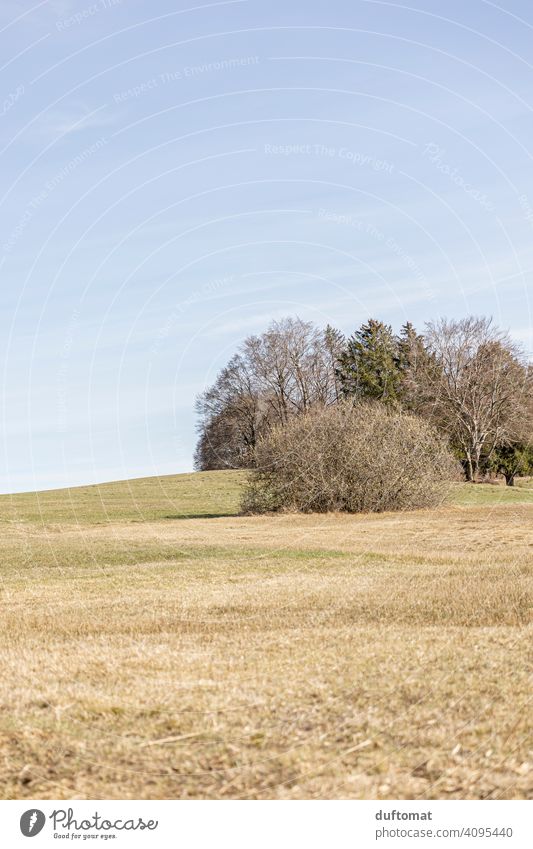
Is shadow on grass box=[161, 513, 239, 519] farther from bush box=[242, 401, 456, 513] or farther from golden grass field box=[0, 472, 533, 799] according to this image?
golden grass field box=[0, 472, 533, 799]

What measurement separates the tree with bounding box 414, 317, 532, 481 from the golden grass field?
41695 millimetres

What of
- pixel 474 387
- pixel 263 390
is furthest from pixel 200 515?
pixel 474 387

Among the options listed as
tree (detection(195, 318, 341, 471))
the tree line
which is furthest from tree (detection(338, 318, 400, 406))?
tree (detection(195, 318, 341, 471))

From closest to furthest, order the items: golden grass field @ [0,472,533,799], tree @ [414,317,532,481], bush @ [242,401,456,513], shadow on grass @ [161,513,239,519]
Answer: golden grass field @ [0,472,533,799], bush @ [242,401,456,513], shadow on grass @ [161,513,239,519], tree @ [414,317,532,481]

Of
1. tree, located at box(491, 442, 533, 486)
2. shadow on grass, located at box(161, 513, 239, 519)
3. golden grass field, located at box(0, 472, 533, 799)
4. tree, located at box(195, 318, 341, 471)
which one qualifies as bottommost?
golden grass field, located at box(0, 472, 533, 799)

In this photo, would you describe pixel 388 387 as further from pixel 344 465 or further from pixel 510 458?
pixel 344 465

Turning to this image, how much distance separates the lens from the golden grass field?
6.61 m

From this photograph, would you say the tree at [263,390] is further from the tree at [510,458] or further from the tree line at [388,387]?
the tree at [510,458]

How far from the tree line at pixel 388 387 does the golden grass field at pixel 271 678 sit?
2116cm

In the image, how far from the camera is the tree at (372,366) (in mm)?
72000

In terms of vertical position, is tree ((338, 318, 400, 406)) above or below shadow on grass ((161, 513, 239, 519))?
above

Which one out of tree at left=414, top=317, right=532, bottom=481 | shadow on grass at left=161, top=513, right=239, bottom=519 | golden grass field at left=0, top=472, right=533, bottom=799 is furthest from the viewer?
tree at left=414, top=317, right=532, bottom=481

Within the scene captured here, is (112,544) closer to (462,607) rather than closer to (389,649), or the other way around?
(462,607)

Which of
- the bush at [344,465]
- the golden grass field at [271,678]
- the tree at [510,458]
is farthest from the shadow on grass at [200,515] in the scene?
the tree at [510,458]
